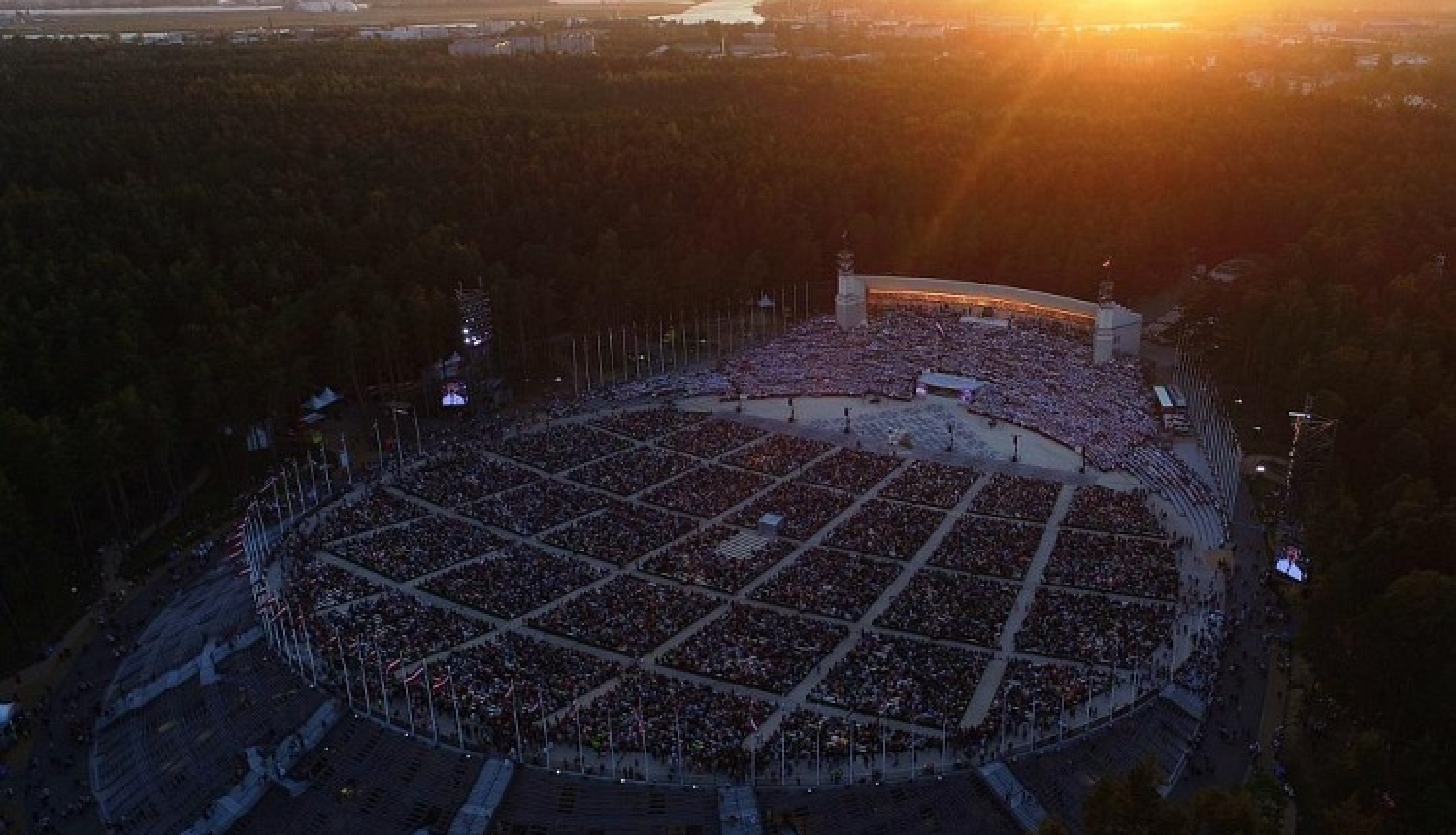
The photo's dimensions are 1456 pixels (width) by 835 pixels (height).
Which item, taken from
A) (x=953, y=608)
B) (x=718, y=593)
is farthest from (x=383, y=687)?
(x=953, y=608)

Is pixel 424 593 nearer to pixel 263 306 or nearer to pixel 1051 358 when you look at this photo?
pixel 263 306

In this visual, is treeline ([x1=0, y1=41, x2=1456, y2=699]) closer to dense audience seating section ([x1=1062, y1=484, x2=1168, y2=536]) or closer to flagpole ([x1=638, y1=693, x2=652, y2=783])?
dense audience seating section ([x1=1062, y1=484, x2=1168, y2=536])

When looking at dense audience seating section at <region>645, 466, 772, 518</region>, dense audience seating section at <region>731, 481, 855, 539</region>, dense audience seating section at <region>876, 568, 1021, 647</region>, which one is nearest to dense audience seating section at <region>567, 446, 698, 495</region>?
dense audience seating section at <region>645, 466, 772, 518</region>

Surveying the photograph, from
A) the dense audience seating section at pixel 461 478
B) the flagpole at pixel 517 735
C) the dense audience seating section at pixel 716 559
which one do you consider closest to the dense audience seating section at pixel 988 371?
the dense audience seating section at pixel 461 478

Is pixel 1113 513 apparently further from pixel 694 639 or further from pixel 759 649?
pixel 694 639

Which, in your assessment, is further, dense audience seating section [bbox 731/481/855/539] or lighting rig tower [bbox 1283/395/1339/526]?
dense audience seating section [bbox 731/481/855/539]

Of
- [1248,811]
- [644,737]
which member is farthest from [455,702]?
[1248,811]

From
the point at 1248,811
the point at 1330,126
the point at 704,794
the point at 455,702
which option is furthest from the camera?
the point at 1330,126
